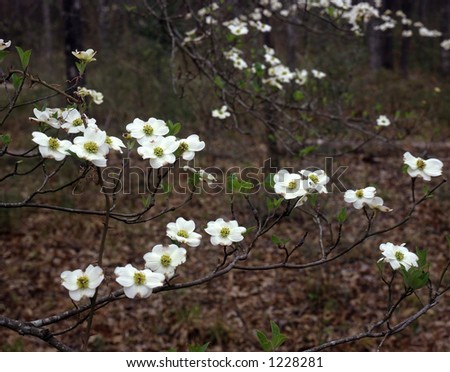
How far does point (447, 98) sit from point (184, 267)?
690 centimetres

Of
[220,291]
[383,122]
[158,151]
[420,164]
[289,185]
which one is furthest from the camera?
[220,291]

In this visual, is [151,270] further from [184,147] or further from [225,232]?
[184,147]

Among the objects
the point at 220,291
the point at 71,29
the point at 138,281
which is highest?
the point at 138,281

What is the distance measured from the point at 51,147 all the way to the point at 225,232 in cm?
46

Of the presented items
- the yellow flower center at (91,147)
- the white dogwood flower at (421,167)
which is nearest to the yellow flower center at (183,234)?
the yellow flower center at (91,147)

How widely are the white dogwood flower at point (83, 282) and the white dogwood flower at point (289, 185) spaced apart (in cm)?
49

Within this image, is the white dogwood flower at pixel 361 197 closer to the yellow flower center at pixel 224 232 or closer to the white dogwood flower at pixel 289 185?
the white dogwood flower at pixel 289 185

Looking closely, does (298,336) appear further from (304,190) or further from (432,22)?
(432,22)

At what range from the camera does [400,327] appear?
1325 mm

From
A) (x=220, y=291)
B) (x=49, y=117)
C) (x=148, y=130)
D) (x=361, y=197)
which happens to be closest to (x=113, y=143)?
(x=148, y=130)

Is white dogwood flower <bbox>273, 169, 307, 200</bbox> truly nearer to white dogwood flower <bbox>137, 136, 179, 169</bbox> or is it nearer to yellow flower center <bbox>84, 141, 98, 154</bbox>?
white dogwood flower <bbox>137, 136, 179, 169</bbox>

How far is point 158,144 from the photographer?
4.12ft

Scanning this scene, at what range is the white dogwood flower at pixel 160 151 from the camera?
1.22 meters
